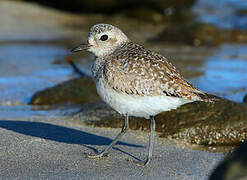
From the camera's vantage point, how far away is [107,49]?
17.1ft

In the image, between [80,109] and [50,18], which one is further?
[50,18]

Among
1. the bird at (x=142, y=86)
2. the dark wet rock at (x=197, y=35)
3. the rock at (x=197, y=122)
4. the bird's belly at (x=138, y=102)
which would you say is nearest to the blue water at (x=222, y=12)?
the dark wet rock at (x=197, y=35)

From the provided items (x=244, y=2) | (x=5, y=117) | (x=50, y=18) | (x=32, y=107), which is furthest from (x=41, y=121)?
(x=244, y=2)

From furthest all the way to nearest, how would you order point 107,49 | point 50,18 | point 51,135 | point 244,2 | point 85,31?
point 244,2 < point 50,18 < point 85,31 < point 51,135 < point 107,49

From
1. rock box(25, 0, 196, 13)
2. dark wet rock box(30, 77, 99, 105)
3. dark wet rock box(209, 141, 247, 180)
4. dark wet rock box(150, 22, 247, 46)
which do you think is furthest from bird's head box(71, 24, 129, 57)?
rock box(25, 0, 196, 13)

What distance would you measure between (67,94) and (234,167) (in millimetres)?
4970

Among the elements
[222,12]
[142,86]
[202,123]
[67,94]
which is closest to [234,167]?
[142,86]

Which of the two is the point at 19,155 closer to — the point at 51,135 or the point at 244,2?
the point at 51,135

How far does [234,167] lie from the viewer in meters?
2.71

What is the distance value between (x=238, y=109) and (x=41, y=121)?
2493 millimetres

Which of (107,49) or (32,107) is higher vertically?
(107,49)

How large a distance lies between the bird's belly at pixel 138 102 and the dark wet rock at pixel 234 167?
1850mm

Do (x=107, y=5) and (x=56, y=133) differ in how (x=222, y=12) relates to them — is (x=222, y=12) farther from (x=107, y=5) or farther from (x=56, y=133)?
(x=56, y=133)

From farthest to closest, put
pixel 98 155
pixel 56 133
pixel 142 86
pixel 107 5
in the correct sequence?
pixel 107 5 → pixel 56 133 → pixel 98 155 → pixel 142 86
